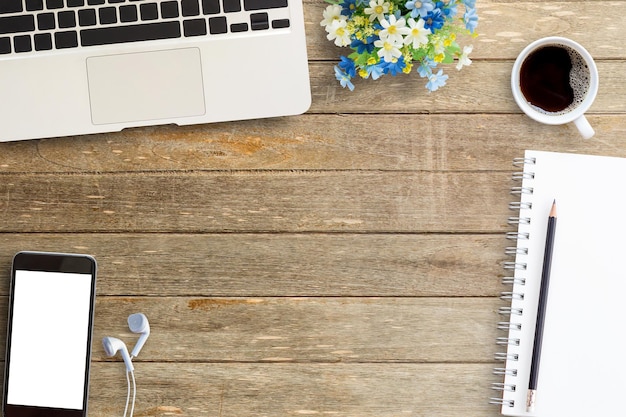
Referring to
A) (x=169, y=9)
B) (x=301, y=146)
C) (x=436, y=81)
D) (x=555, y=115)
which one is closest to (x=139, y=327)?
(x=301, y=146)

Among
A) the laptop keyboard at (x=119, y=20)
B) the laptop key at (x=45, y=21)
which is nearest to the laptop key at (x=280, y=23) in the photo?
the laptop keyboard at (x=119, y=20)

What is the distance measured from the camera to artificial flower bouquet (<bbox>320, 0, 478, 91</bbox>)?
0.87m

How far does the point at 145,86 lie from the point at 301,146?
0.24 metres

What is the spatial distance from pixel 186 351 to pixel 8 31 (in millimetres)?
531

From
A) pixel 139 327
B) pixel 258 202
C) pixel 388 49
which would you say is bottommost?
pixel 139 327

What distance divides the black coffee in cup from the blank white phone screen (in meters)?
0.72

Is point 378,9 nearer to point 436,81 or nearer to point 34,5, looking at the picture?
point 436,81

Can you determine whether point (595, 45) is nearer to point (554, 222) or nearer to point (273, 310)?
point (554, 222)

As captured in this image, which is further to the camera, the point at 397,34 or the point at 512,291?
the point at 512,291

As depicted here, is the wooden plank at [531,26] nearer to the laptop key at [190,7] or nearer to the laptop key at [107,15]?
the laptop key at [190,7]

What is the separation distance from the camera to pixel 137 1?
902mm

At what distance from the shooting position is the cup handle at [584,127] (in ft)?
2.99

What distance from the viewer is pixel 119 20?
907mm

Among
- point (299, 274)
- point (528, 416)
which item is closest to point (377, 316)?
point (299, 274)
